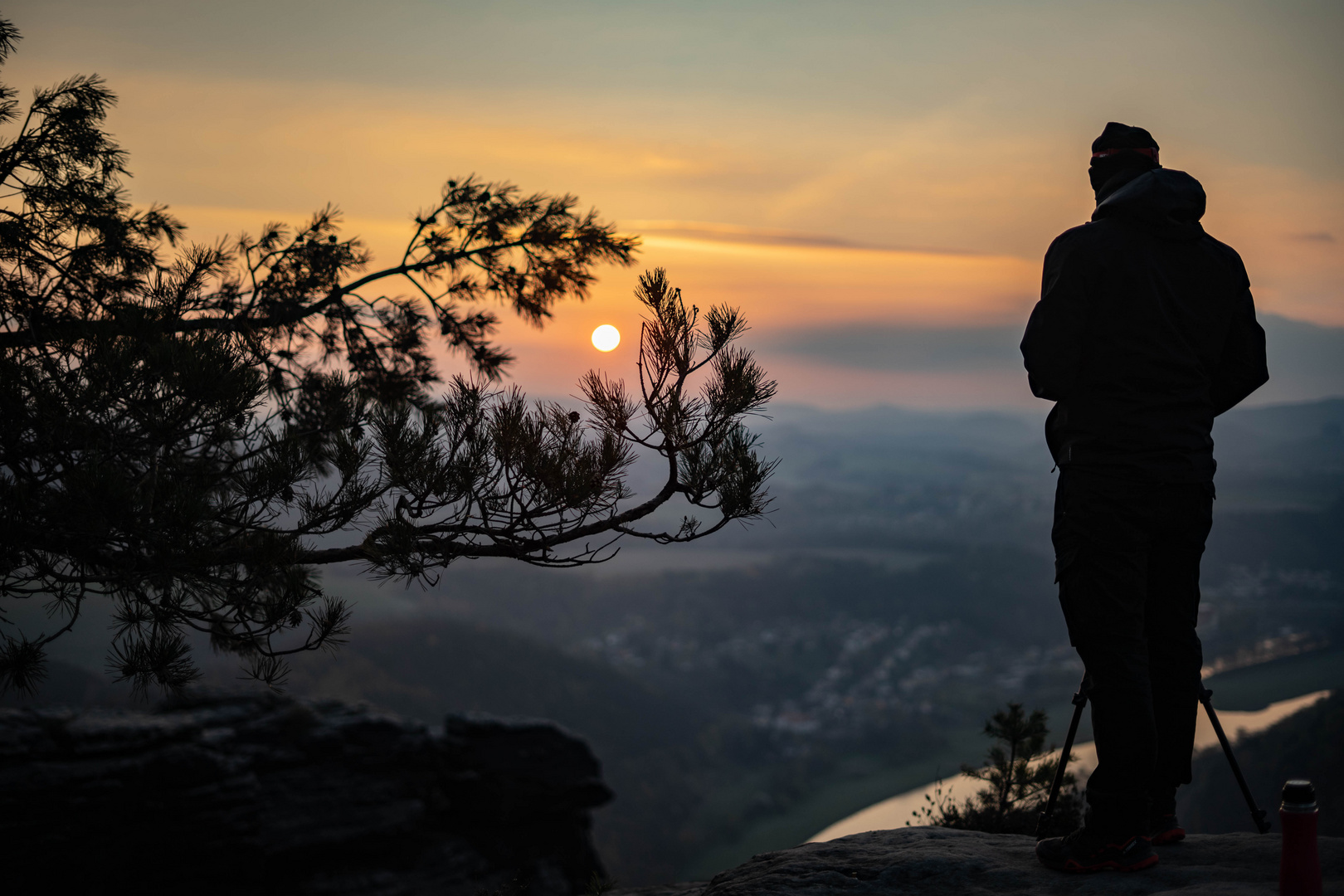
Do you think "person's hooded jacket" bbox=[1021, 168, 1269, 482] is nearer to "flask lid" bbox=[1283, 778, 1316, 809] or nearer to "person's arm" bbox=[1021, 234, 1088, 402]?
"person's arm" bbox=[1021, 234, 1088, 402]

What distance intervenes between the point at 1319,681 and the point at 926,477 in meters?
103

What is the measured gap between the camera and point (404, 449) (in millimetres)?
3777

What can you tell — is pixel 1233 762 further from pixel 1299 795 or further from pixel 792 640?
pixel 792 640

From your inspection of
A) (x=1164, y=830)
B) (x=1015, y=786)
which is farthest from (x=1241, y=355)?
(x=1015, y=786)

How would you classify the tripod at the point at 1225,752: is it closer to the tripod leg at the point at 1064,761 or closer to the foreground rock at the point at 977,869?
the tripod leg at the point at 1064,761

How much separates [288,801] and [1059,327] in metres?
10.1

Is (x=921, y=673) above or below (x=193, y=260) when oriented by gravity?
below


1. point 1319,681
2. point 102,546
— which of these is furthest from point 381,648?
point 102,546

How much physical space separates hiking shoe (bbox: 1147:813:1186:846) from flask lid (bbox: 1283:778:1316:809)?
37.7 inches

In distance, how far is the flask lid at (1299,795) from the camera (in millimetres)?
2252

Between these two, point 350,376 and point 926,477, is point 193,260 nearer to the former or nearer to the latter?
point 350,376

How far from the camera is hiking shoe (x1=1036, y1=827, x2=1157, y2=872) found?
285cm

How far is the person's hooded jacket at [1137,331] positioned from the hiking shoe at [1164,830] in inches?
55.7

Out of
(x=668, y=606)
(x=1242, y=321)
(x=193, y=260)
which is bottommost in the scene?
(x=668, y=606)
